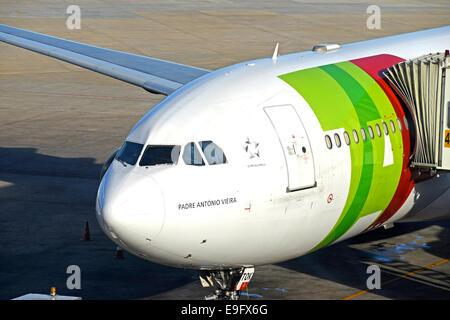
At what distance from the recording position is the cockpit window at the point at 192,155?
17.6 m

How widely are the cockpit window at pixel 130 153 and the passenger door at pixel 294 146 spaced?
2.83 meters

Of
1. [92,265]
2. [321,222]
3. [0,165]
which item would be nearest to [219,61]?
[0,165]

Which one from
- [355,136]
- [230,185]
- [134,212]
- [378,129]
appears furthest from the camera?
[378,129]

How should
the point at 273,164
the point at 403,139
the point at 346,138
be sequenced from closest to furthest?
the point at 273,164 → the point at 346,138 → the point at 403,139

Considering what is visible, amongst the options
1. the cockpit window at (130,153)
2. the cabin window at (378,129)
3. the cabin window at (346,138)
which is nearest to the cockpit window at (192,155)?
the cockpit window at (130,153)

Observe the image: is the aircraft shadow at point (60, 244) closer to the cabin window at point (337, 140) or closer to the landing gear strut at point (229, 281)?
the landing gear strut at point (229, 281)

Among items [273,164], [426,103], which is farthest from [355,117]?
[273,164]

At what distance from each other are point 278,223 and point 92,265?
27.1 feet

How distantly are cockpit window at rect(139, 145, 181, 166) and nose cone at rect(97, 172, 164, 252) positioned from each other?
51cm

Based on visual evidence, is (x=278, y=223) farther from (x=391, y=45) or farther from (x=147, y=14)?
(x=147, y=14)

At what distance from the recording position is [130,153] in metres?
18.3

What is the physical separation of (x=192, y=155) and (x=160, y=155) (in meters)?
0.65

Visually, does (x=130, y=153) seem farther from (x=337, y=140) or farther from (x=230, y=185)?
(x=337, y=140)

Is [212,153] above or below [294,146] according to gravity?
below
